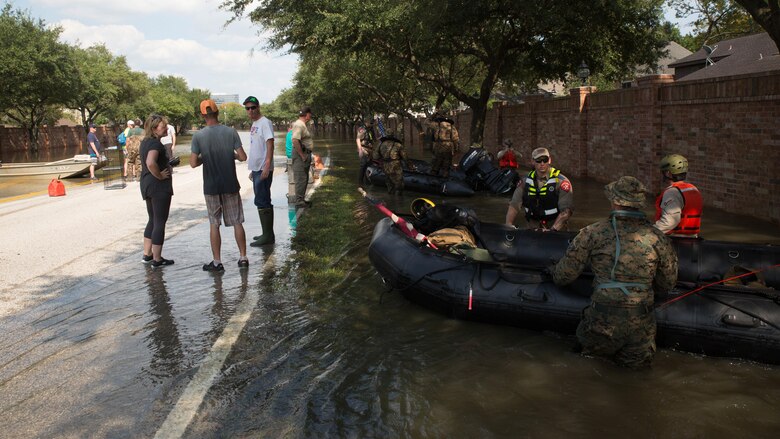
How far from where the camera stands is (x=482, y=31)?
2017 centimetres

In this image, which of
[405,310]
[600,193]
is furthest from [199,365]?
[600,193]

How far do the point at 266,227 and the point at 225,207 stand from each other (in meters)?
1.51

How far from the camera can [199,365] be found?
186 inches

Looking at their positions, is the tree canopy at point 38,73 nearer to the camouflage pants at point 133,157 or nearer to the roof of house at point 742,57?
the camouflage pants at point 133,157

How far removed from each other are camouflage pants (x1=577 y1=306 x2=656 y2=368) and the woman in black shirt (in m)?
5.09

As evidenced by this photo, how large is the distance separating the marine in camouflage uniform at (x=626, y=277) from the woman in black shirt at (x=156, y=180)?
5048 millimetres

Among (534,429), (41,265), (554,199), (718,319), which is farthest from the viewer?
(41,265)

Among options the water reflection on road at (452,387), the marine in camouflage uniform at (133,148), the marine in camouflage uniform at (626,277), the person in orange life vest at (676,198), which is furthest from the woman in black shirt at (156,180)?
the marine in camouflage uniform at (133,148)

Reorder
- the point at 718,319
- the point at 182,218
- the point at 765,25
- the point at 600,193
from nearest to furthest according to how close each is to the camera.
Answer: the point at 718,319 → the point at 765,25 → the point at 182,218 → the point at 600,193

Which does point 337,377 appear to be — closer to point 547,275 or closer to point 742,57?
point 547,275

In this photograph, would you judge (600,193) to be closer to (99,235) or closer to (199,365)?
(99,235)

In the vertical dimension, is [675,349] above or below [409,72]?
below

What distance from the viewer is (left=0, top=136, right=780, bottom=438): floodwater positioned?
12.6 feet

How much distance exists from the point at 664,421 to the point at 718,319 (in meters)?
1.20
